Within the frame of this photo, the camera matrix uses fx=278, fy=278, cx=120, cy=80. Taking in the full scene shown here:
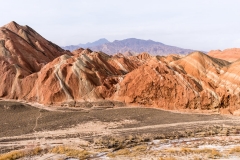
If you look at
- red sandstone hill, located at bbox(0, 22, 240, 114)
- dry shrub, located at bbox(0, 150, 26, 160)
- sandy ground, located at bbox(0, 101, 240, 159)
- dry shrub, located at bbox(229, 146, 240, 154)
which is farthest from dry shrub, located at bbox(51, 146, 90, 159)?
red sandstone hill, located at bbox(0, 22, 240, 114)

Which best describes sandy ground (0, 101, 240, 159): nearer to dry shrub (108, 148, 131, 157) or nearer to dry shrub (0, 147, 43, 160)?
dry shrub (0, 147, 43, 160)

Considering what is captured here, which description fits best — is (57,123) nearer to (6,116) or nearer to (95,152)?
(6,116)

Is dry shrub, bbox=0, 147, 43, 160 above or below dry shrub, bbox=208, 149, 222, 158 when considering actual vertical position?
below

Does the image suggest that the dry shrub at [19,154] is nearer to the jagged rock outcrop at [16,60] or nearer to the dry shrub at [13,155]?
the dry shrub at [13,155]

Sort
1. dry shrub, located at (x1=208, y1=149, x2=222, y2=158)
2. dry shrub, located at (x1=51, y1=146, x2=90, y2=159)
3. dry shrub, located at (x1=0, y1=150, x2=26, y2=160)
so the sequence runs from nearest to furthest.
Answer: dry shrub, located at (x1=208, y1=149, x2=222, y2=158)
dry shrub, located at (x1=0, y1=150, x2=26, y2=160)
dry shrub, located at (x1=51, y1=146, x2=90, y2=159)

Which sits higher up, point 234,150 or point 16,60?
point 16,60

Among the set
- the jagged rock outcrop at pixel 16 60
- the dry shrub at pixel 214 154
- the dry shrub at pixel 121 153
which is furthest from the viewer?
the jagged rock outcrop at pixel 16 60

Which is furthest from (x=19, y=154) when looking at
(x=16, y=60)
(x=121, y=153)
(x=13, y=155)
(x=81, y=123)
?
(x=16, y=60)

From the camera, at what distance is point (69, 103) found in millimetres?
43406

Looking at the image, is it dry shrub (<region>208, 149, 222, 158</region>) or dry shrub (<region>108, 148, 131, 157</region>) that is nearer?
dry shrub (<region>208, 149, 222, 158</region>)

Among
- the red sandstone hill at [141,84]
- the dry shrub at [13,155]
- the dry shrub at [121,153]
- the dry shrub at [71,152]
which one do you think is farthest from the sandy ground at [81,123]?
the dry shrub at [121,153]

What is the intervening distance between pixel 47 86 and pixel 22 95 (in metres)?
5.33

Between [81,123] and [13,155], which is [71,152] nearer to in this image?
[13,155]

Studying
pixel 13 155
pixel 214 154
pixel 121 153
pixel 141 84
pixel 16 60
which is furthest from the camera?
pixel 16 60
